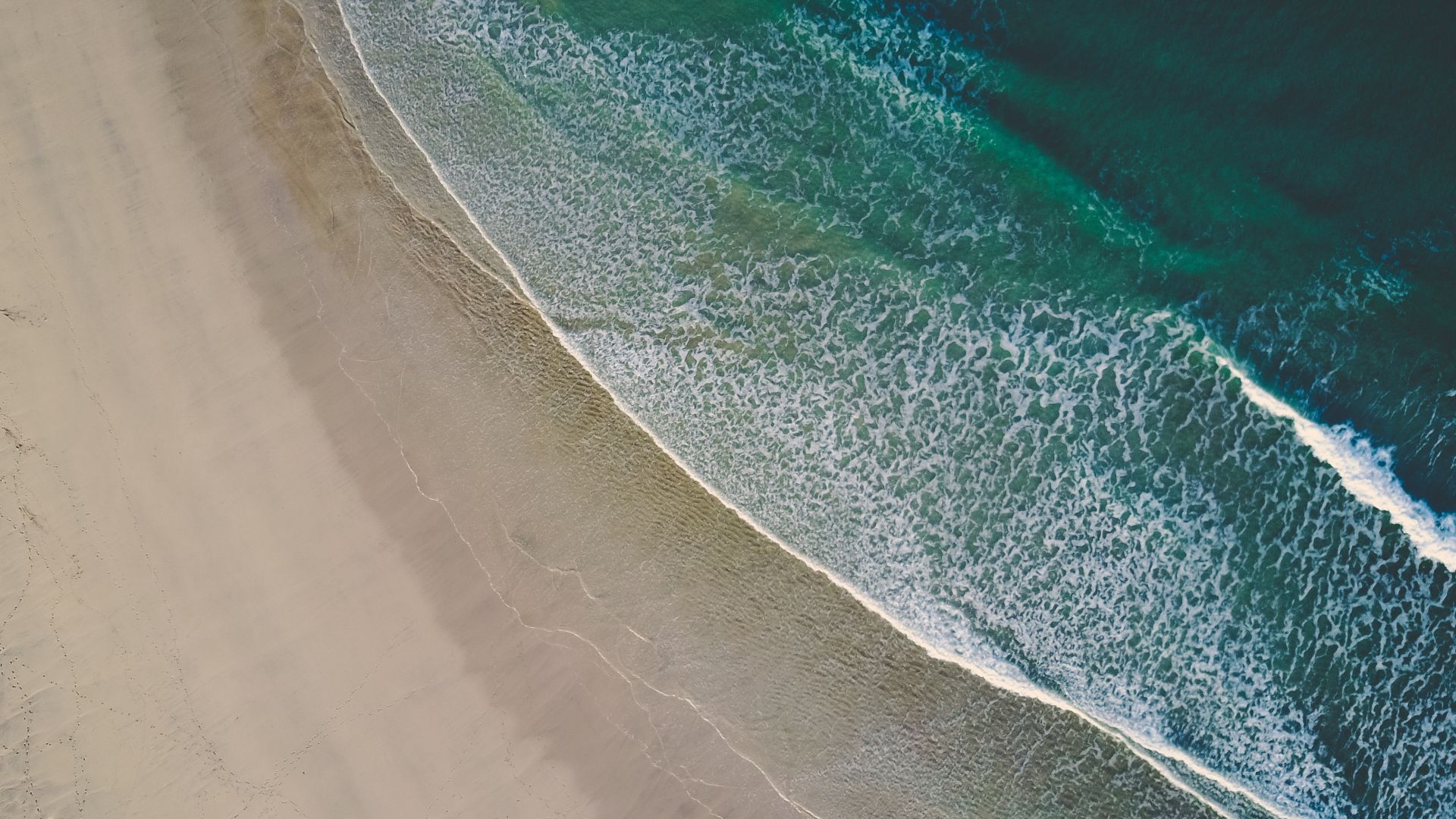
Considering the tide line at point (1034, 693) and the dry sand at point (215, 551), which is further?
the dry sand at point (215, 551)

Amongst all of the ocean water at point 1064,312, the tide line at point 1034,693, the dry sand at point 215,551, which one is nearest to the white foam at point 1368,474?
the ocean water at point 1064,312

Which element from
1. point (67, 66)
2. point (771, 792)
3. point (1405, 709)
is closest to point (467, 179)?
point (67, 66)

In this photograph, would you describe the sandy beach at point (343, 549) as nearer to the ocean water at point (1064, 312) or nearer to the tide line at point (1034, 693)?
the tide line at point (1034, 693)

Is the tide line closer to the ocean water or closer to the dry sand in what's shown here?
the ocean water

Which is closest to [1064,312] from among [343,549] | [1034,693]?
[1034,693]

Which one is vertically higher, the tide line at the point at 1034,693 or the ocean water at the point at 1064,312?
the ocean water at the point at 1064,312

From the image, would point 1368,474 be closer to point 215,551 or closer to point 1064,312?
point 1064,312
